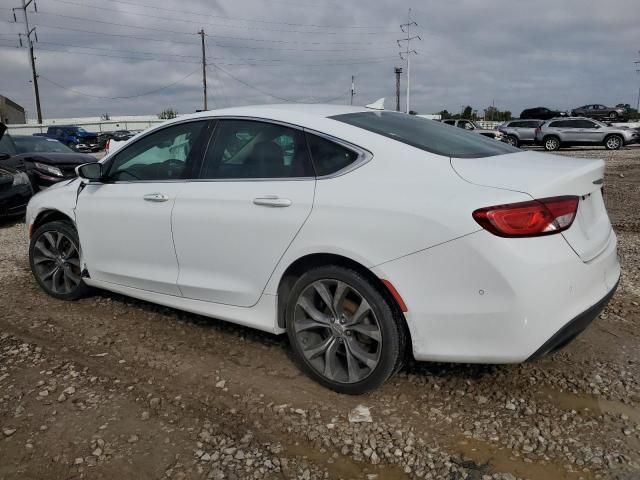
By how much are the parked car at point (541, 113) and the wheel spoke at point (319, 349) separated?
4017 cm

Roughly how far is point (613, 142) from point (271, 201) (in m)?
26.6

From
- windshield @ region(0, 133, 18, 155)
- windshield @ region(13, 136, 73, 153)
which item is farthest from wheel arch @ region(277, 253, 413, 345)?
windshield @ region(13, 136, 73, 153)

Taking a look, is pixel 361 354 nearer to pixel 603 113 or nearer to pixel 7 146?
pixel 7 146

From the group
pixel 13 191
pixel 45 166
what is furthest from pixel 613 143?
pixel 13 191

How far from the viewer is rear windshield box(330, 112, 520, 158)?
120 inches

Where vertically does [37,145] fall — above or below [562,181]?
below

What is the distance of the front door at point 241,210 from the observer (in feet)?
10.3

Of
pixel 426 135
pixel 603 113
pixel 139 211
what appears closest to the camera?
pixel 426 135

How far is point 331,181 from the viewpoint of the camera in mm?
3018

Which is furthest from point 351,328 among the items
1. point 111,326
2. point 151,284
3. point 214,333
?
point 111,326

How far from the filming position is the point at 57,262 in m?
4.77

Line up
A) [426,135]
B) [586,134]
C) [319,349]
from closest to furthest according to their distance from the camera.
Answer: [319,349] → [426,135] → [586,134]

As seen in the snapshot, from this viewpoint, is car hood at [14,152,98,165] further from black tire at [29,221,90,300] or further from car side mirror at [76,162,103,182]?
car side mirror at [76,162,103,182]

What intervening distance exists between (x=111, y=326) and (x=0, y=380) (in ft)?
3.12
